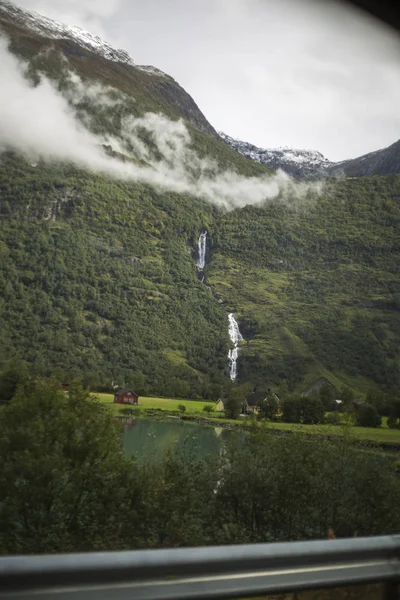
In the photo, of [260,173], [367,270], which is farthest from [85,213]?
[260,173]

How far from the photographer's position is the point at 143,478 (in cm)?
456

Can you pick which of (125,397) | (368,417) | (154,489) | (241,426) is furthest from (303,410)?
(154,489)

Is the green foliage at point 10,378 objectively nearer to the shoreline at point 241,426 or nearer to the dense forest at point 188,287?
the dense forest at point 188,287

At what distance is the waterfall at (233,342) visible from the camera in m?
20.0

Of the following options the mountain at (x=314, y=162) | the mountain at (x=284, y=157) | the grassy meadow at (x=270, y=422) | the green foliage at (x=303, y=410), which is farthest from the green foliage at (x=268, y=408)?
the mountain at (x=284, y=157)

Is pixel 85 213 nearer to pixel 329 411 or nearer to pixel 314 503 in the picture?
pixel 329 411

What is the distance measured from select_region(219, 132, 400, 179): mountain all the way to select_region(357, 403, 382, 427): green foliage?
315 ft

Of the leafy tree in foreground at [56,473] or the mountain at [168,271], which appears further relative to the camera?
the mountain at [168,271]

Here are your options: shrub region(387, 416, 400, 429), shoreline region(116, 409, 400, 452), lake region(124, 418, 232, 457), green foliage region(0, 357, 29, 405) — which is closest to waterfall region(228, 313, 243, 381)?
shrub region(387, 416, 400, 429)

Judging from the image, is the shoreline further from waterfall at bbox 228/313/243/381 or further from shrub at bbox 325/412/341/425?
waterfall at bbox 228/313/243/381

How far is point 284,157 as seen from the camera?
16500 centimetres

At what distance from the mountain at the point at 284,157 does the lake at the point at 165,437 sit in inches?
5342

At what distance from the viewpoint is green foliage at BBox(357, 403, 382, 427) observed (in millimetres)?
8352

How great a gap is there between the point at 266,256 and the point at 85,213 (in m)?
18.3
